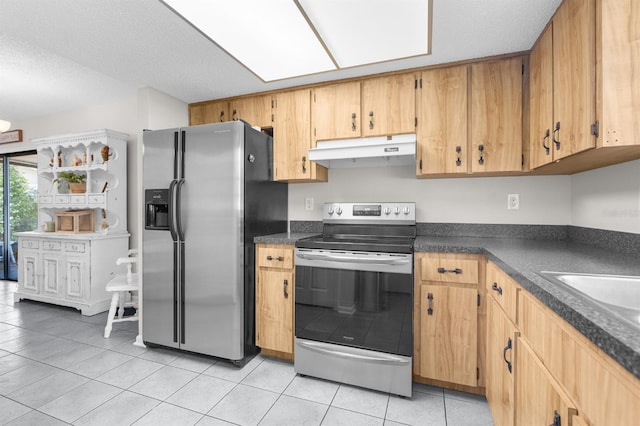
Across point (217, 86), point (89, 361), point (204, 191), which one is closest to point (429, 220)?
point (204, 191)

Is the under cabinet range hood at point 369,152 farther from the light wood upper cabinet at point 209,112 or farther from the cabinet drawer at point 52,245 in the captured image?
the cabinet drawer at point 52,245

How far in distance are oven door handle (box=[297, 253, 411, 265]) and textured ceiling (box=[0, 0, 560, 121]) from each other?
141 centimetres

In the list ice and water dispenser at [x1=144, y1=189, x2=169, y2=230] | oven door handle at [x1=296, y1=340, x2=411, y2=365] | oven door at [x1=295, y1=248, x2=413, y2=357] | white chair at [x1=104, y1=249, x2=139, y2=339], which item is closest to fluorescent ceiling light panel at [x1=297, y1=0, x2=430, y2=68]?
oven door at [x1=295, y1=248, x2=413, y2=357]

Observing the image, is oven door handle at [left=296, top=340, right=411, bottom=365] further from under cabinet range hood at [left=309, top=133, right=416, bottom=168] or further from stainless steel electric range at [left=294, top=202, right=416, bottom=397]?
under cabinet range hood at [left=309, top=133, right=416, bottom=168]

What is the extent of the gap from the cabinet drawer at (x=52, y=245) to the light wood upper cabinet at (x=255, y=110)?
2658 mm

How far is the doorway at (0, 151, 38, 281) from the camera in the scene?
4.81 metres

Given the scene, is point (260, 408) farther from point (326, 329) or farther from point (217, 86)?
point (217, 86)

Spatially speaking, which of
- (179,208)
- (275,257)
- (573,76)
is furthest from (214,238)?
(573,76)

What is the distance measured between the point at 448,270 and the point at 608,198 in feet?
3.16

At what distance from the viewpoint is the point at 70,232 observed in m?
3.64

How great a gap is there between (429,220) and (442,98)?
954 mm

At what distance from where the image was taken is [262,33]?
190 cm

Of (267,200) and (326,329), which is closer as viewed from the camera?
(326,329)

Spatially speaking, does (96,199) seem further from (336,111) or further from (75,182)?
(336,111)
